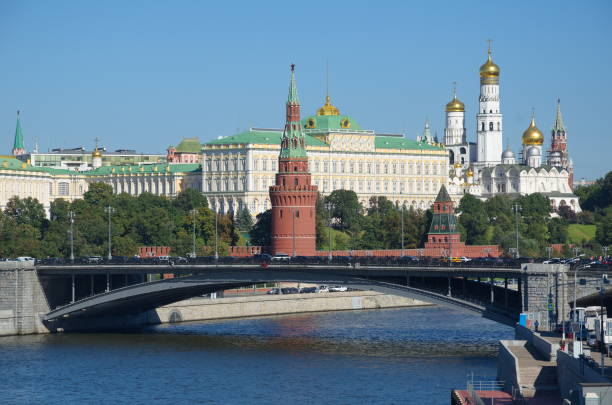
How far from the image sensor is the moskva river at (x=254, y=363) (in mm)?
72875

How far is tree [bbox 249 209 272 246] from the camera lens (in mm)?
153500

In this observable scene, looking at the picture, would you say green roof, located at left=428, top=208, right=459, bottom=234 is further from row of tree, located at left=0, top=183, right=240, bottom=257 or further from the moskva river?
the moskva river

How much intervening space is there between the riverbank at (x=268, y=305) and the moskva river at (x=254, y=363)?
9.66ft

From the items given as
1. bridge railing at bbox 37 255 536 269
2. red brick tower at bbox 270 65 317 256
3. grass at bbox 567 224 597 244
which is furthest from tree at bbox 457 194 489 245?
bridge railing at bbox 37 255 536 269

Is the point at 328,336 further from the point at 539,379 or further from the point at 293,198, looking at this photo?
the point at 293,198

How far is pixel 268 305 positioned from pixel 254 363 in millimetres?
34384

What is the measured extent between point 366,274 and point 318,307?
103 feet

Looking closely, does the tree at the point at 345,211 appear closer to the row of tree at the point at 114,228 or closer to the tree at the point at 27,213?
the row of tree at the point at 114,228

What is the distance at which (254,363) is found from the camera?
3285 inches

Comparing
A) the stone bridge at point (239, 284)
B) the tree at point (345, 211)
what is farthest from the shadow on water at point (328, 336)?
the tree at point (345, 211)

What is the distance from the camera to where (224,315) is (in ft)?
374

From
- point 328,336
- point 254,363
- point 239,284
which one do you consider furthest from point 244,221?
point 254,363

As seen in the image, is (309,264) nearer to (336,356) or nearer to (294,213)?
(336,356)

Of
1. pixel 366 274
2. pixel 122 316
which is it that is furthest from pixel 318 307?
pixel 366 274
